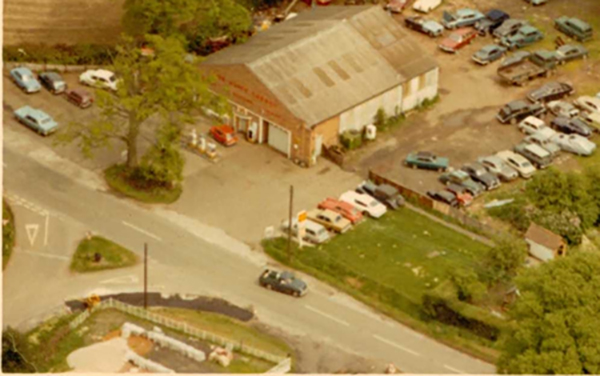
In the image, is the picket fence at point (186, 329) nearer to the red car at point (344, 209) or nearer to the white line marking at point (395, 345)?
the white line marking at point (395, 345)

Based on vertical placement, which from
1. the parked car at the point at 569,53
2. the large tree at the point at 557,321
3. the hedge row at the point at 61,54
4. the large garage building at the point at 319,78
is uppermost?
the large tree at the point at 557,321

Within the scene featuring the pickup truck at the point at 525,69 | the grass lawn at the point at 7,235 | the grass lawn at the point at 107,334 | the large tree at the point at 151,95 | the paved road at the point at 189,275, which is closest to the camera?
the grass lawn at the point at 107,334

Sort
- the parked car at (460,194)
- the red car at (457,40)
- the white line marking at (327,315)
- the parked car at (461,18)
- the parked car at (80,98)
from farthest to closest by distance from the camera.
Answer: the parked car at (461,18) → the red car at (457,40) → the parked car at (80,98) → the parked car at (460,194) → the white line marking at (327,315)

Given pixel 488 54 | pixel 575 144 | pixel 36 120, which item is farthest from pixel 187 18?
pixel 575 144

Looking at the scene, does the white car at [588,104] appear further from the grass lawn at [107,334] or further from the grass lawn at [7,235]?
the grass lawn at [7,235]

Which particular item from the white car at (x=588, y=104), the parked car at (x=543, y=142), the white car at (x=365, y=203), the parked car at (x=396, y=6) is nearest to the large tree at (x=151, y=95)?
the white car at (x=365, y=203)

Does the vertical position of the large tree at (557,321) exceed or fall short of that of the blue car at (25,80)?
it exceeds it

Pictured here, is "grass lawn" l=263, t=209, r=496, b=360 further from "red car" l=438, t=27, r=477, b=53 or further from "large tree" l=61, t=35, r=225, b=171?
"red car" l=438, t=27, r=477, b=53

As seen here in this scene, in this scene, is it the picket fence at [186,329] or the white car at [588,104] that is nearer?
the picket fence at [186,329]
